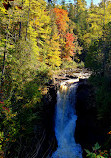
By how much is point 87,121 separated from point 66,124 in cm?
210

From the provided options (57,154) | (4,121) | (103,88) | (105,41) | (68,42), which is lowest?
(57,154)

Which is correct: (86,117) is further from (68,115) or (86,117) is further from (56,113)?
(56,113)

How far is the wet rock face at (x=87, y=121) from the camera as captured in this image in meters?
8.21

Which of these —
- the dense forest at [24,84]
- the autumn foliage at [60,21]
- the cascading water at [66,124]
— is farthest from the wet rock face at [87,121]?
the autumn foliage at [60,21]

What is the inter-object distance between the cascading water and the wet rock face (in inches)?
18.5

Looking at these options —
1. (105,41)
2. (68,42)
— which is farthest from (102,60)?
(68,42)

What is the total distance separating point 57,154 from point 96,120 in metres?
3.80

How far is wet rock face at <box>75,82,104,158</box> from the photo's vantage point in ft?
26.9

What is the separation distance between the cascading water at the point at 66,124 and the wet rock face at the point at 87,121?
0.47 m

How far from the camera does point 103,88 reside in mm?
9195

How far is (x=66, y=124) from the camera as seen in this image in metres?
10.7


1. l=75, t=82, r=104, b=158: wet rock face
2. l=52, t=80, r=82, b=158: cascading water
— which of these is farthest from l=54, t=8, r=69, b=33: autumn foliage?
l=75, t=82, r=104, b=158: wet rock face

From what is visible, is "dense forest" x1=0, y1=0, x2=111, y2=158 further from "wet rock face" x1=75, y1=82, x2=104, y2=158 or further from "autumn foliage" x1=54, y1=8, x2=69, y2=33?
"autumn foliage" x1=54, y1=8, x2=69, y2=33

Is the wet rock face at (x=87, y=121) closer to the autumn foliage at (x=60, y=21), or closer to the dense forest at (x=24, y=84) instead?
the dense forest at (x=24, y=84)
